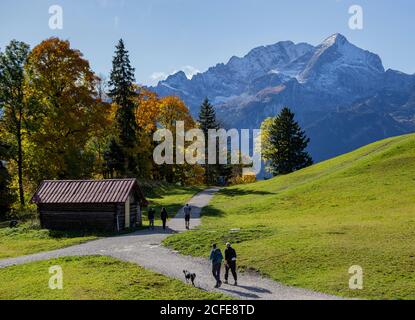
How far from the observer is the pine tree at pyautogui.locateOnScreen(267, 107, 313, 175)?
97.7 meters

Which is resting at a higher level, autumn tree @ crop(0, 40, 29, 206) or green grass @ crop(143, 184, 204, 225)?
Result: autumn tree @ crop(0, 40, 29, 206)

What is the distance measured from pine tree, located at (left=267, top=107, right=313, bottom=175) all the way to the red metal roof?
5711 centimetres

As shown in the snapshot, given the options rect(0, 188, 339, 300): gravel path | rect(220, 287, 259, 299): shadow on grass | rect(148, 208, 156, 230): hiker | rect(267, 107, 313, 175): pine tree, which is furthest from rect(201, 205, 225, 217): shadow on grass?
rect(267, 107, 313, 175): pine tree

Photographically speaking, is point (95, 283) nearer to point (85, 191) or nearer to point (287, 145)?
point (85, 191)

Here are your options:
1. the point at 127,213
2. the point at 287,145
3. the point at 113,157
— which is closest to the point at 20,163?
the point at 113,157

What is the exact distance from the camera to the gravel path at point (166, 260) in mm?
22062

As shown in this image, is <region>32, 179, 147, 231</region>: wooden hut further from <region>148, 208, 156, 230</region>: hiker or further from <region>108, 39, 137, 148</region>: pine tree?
<region>108, 39, 137, 148</region>: pine tree

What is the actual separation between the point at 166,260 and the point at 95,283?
21.9ft

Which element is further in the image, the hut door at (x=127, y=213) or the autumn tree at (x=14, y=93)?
the autumn tree at (x=14, y=93)

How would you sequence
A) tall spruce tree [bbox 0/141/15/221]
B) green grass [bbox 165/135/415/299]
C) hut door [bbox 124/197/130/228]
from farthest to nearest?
tall spruce tree [bbox 0/141/15/221]
hut door [bbox 124/197/130/228]
green grass [bbox 165/135/415/299]

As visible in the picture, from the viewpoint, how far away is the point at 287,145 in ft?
320

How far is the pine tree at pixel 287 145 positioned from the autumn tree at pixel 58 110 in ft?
172

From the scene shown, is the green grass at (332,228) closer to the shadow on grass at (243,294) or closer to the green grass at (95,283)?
the shadow on grass at (243,294)

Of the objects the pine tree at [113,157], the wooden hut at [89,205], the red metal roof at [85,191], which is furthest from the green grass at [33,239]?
the pine tree at [113,157]
